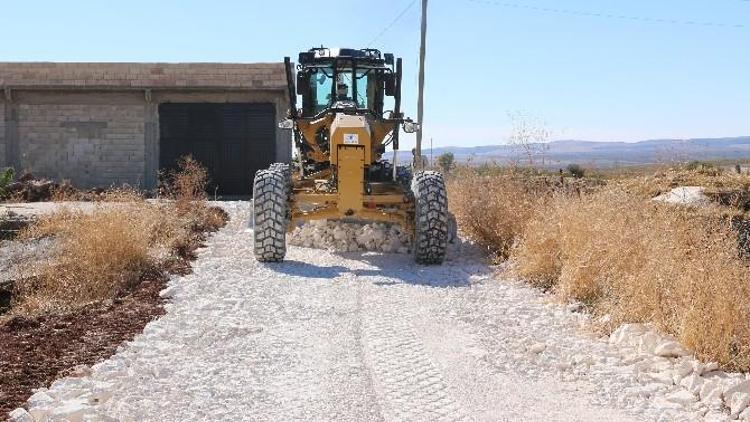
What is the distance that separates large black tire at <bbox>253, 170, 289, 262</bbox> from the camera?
9.69 m

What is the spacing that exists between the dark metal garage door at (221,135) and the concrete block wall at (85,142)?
73 cm

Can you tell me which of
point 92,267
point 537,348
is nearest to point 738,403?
point 537,348

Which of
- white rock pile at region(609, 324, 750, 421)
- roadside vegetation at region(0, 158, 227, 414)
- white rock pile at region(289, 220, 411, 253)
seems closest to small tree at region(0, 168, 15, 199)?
roadside vegetation at region(0, 158, 227, 414)

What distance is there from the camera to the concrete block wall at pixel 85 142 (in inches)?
808

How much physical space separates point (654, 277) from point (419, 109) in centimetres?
1563

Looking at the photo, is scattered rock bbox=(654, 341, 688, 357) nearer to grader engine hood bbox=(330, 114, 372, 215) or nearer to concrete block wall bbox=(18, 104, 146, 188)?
grader engine hood bbox=(330, 114, 372, 215)

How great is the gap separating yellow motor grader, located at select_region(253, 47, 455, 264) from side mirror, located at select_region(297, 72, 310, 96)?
1 cm

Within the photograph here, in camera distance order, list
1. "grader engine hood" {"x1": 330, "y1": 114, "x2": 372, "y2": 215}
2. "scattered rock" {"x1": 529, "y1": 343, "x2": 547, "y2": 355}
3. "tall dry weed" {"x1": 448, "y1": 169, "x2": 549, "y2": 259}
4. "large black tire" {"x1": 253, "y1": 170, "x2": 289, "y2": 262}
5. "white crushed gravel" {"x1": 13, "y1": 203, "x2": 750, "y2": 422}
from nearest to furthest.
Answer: "white crushed gravel" {"x1": 13, "y1": 203, "x2": 750, "y2": 422}
"scattered rock" {"x1": 529, "y1": 343, "x2": 547, "y2": 355}
"large black tire" {"x1": 253, "y1": 170, "x2": 289, "y2": 262}
"grader engine hood" {"x1": 330, "y1": 114, "x2": 372, "y2": 215}
"tall dry weed" {"x1": 448, "y1": 169, "x2": 549, "y2": 259}

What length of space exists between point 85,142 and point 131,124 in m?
1.32

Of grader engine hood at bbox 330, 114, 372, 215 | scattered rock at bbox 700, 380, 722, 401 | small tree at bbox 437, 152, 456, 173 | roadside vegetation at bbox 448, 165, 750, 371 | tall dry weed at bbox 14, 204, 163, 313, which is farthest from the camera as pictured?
small tree at bbox 437, 152, 456, 173

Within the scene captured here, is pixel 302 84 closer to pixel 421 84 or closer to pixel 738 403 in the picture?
pixel 738 403

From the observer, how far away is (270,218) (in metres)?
9.70

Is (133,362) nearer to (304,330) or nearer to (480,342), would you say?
(304,330)

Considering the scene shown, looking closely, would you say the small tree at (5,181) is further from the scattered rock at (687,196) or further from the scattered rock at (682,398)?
the scattered rock at (682,398)
